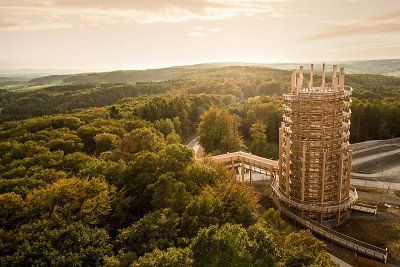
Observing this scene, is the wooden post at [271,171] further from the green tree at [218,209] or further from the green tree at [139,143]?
the green tree at [218,209]

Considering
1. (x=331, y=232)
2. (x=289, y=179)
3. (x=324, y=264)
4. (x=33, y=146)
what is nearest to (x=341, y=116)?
(x=289, y=179)

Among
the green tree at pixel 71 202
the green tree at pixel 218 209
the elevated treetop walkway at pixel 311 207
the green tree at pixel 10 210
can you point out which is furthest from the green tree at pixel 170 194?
the elevated treetop walkway at pixel 311 207

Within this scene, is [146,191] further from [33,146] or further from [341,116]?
[341,116]

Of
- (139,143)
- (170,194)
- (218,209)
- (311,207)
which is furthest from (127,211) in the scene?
(311,207)

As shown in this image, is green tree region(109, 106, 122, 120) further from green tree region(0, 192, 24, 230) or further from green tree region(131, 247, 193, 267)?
green tree region(131, 247, 193, 267)

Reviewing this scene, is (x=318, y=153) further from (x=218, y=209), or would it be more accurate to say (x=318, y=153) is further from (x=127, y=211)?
(x=127, y=211)
